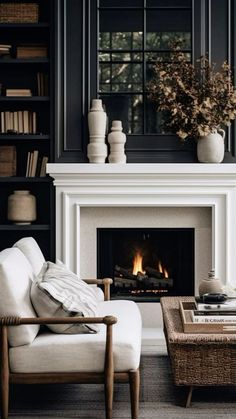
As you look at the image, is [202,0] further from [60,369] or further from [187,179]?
[60,369]

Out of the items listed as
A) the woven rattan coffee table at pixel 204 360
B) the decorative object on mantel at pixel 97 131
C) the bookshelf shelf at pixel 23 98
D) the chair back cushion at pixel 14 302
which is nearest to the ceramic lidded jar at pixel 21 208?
the decorative object on mantel at pixel 97 131

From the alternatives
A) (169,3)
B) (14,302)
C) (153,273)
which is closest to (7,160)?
(153,273)

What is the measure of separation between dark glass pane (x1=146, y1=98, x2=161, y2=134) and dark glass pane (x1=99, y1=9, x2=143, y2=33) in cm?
62

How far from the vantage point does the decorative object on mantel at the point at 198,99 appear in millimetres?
5715

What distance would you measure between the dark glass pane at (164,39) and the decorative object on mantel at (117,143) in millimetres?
730

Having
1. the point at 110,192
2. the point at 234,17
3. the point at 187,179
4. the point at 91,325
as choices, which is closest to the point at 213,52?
the point at 234,17

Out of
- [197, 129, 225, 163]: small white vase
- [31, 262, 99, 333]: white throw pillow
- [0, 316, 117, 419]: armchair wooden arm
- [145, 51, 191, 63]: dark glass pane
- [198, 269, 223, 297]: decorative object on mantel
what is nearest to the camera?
[0, 316, 117, 419]: armchair wooden arm

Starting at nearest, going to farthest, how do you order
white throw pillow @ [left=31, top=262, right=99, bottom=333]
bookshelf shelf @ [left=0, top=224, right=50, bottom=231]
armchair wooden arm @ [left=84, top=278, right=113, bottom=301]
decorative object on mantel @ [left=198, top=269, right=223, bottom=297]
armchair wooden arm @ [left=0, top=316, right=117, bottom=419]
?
armchair wooden arm @ [left=0, top=316, right=117, bottom=419] → white throw pillow @ [left=31, top=262, right=99, bottom=333] → decorative object on mantel @ [left=198, top=269, right=223, bottom=297] → armchair wooden arm @ [left=84, top=278, right=113, bottom=301] → bookshelf shelf @ [left=0, top=224, right=50, bottom=231]

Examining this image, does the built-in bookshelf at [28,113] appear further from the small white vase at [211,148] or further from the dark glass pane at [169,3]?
the small white vase at [211,148]

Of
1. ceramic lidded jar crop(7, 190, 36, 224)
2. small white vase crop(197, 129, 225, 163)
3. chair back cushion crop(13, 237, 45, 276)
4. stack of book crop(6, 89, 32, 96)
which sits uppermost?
stack of book crop(6, 89, 32, 96)

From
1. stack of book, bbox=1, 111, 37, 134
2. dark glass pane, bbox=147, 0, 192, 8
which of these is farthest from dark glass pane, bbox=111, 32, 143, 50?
stack of book, bbox=1, 111, 37, 134

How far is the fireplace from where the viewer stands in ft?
20.1

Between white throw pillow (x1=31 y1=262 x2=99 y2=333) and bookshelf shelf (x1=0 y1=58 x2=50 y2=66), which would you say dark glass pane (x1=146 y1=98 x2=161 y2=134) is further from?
white throw pillow (x1=31 y1=262 x2=99 y2=333)

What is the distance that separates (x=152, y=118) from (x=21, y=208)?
1.31 m
